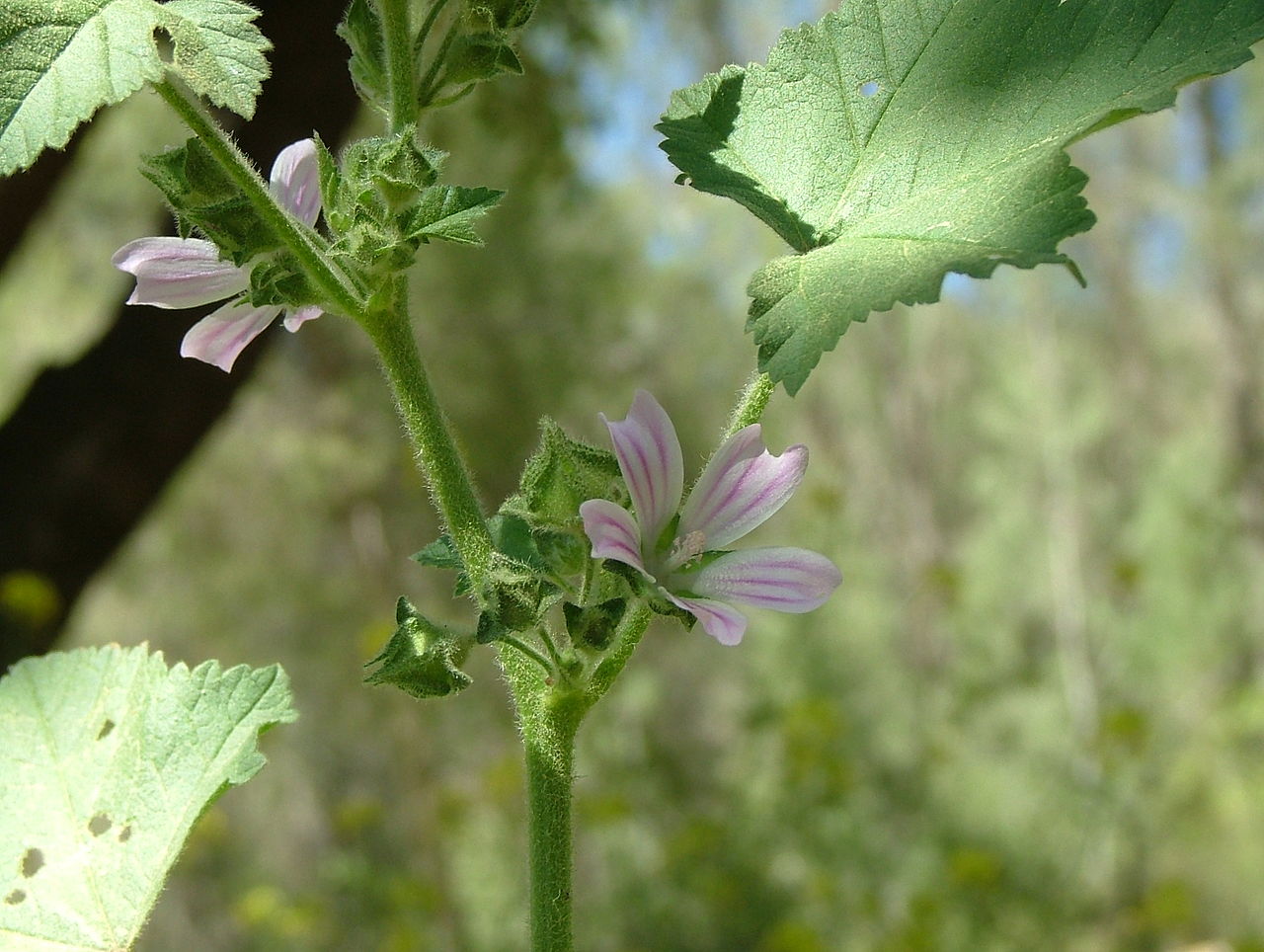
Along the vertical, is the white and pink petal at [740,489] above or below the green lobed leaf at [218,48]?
below

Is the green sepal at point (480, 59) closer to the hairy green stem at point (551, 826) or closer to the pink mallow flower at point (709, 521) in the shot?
the pink mallow flower at point (709, 521)

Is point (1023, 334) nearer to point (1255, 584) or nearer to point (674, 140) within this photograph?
point (1255, 584)

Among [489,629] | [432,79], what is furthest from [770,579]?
[432,79]

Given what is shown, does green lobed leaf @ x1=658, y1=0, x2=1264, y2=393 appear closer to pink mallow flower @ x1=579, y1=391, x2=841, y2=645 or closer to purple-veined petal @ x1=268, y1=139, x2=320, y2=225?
pink mallow flower @ x1=579, y1=391, x2=841, y2=645

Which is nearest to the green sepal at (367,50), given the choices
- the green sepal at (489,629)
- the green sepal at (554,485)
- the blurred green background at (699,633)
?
the green sepal at (554,485)

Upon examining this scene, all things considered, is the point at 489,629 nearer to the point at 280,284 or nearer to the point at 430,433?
the point at 430,433

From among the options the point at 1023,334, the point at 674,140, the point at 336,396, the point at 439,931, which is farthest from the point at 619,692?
the point at 1023,334
